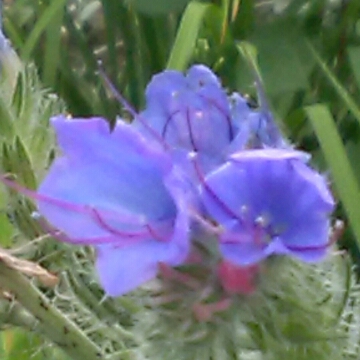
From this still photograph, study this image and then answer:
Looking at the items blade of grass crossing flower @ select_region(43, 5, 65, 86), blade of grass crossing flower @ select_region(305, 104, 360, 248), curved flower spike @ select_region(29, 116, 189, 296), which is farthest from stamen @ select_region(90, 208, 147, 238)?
blade of grass crossing flower @ select_region(43, 5, 65, 86)

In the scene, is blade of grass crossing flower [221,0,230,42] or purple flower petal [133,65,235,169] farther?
blade of grass crossing flower [221,0,230,42]

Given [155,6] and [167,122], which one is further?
[155,6]

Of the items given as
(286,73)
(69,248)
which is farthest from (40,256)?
(286,73)

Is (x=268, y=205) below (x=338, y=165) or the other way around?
the other way around

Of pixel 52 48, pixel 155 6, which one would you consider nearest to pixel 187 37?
pixel 155 6

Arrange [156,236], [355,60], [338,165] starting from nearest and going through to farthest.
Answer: [156,236]
[338,165]
[355,60]

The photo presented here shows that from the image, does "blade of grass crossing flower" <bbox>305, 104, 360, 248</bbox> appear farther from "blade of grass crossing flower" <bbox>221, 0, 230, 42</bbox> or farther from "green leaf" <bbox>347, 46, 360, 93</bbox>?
"blade of grass crossing flower" <bbox>221, 0, 230, 42</bbox>

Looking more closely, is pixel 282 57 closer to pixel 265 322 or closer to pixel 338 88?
pixel 338 88
